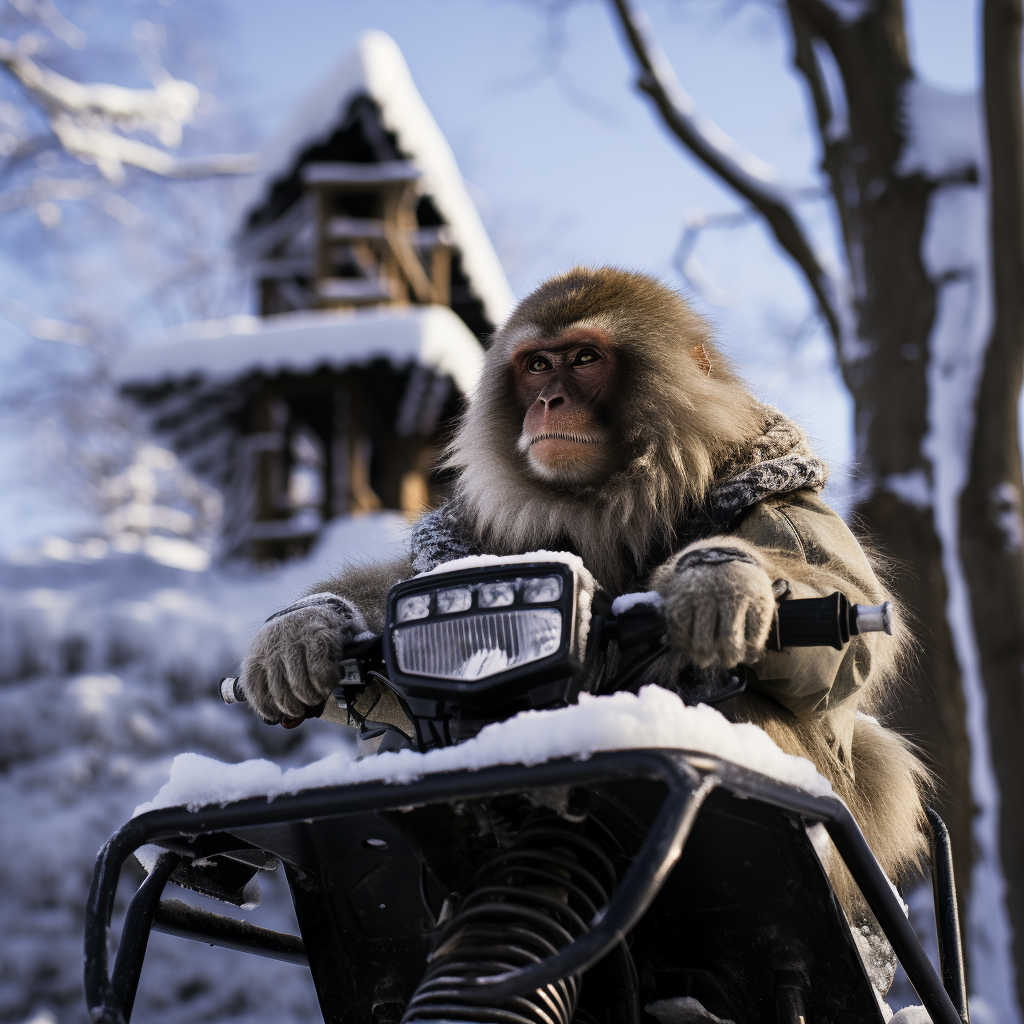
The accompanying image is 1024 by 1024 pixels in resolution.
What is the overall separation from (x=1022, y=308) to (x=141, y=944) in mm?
4439

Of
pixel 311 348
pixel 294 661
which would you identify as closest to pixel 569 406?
pixel 294 661

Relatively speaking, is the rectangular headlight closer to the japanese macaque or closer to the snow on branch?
the japanese macaque

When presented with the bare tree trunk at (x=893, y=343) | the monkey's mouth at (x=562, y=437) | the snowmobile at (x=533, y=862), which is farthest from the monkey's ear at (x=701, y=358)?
the bare tree trunk at (x=893, y=343)

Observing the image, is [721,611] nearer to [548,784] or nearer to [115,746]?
[548,784]

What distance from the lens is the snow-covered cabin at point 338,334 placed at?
8.95m

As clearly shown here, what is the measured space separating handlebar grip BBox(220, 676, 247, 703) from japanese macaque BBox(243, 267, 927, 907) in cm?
2

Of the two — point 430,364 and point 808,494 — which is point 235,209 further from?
point 808,494

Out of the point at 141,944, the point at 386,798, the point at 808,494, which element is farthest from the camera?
the point at 808,494

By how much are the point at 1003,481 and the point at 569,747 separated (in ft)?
12.9

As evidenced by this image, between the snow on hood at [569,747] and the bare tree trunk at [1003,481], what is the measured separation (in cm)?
343

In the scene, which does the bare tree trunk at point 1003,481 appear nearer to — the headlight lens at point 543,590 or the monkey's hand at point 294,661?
the monkey's hand at point 294,661

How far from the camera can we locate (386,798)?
96 cm

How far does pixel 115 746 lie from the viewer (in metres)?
7.54

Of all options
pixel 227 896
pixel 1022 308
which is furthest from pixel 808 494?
pixel 1022 308
